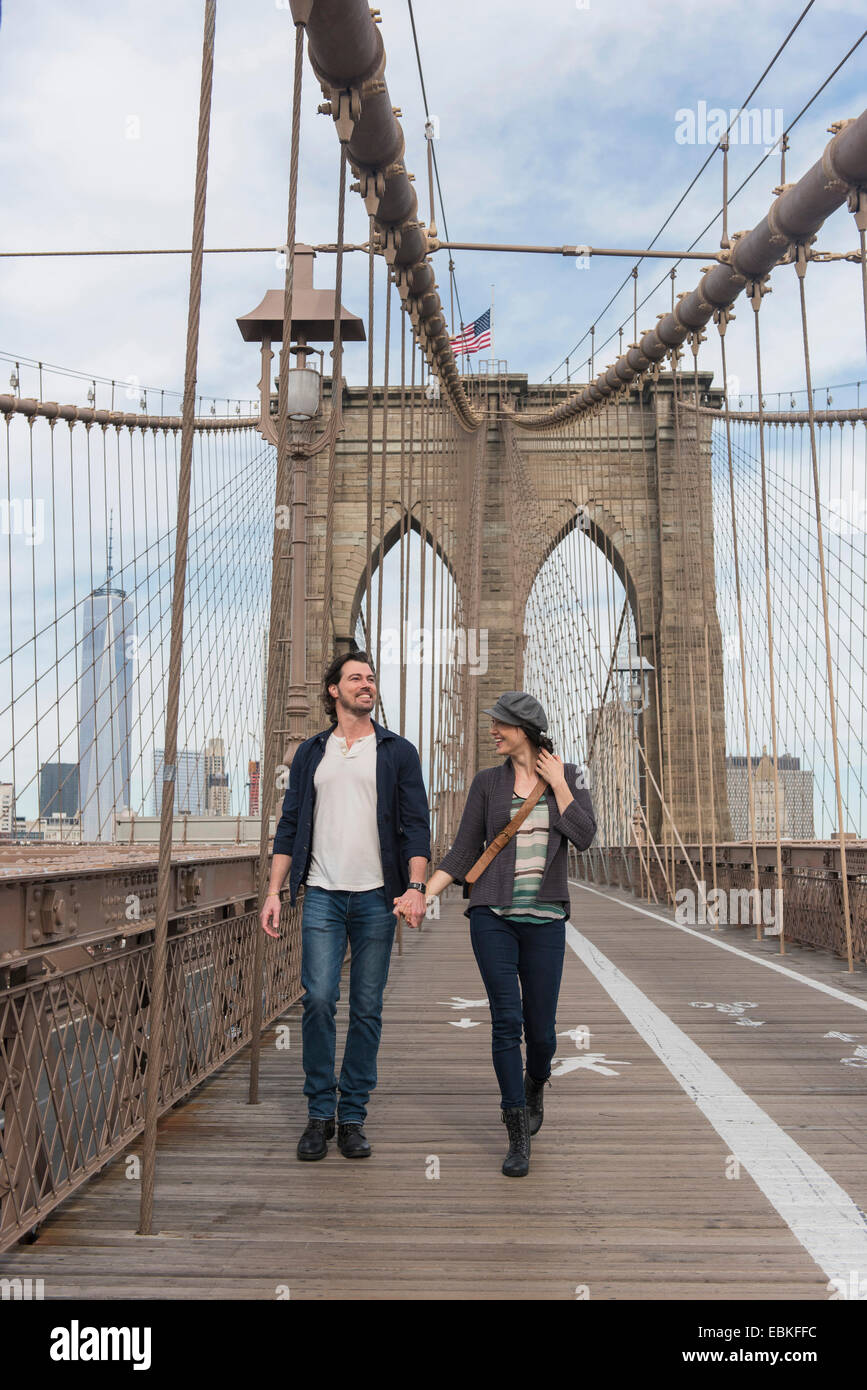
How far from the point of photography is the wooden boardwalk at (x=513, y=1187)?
233 cm

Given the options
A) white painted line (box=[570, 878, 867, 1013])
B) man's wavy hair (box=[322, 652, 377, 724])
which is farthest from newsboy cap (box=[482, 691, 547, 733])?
white painted line (box=[570, 878, 867, 1013])

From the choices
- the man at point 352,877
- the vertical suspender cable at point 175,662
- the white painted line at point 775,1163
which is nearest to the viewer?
the white painted line at point 775,1163

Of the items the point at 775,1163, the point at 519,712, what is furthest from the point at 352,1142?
the point at 519,712

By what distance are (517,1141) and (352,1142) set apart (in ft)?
1.44

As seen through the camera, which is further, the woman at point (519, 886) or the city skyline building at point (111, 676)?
the city skyline building at point (111, 676)

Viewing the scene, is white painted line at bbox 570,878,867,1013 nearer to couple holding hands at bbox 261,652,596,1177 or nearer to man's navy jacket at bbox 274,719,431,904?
couple holding hands at bbox 261,652,596,1177

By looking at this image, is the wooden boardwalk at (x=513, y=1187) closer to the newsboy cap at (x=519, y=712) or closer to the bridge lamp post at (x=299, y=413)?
the newsboy cap at (x=519, y=712)

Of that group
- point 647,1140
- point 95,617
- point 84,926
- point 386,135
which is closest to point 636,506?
point 95,617

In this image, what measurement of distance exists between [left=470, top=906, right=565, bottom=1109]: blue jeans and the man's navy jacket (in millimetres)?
226

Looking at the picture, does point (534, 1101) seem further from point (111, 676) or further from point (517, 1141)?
point (111, 676)

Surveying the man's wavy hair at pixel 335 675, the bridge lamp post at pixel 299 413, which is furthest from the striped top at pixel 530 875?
the bridge lamp post at pixel 299 413

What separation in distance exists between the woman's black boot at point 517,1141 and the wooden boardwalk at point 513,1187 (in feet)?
0.12

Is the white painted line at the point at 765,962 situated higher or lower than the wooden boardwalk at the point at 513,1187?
higher
